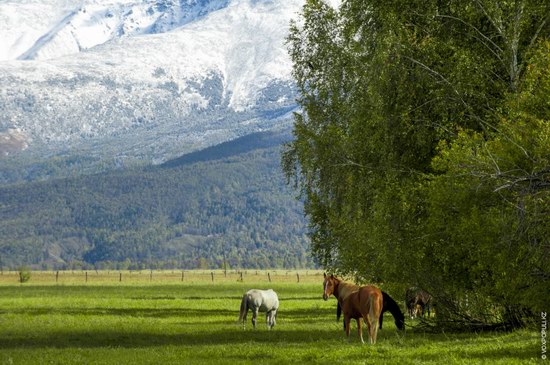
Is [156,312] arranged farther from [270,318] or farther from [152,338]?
[152,338]

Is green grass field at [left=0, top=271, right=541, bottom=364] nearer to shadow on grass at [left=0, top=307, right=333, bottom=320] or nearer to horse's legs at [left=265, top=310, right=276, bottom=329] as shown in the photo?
shadow on grass at [left=0, top=307, right=333, bottom=320]

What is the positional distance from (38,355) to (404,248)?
43.8ft

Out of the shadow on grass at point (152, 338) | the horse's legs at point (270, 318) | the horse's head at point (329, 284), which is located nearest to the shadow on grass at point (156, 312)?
the horse's legs at point (270, 318)

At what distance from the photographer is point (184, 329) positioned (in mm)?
44312

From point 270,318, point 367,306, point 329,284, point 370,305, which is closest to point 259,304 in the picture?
point 270,318

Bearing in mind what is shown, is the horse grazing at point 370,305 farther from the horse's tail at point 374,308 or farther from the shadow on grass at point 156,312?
the shadow on grass at point 156,312

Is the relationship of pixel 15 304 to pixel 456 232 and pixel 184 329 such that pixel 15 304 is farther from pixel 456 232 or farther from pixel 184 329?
pixel 456 232

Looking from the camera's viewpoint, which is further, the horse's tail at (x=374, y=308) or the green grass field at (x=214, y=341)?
the horse's tail at (x=374, y=308)

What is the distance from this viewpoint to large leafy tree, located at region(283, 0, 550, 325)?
29578 millimetres

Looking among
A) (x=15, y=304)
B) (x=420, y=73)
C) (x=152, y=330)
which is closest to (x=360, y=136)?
(x=420, y=73)

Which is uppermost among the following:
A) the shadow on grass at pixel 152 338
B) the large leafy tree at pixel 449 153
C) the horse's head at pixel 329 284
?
the large leafy tree at pixel 449 153

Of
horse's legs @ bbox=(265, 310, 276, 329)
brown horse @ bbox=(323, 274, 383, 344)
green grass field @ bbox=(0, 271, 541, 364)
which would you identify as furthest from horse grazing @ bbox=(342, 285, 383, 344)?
horse's legs @ bbox=(265, 310, 276, 329)

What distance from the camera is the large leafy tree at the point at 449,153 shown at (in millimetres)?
29578

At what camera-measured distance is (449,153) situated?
3228cm
